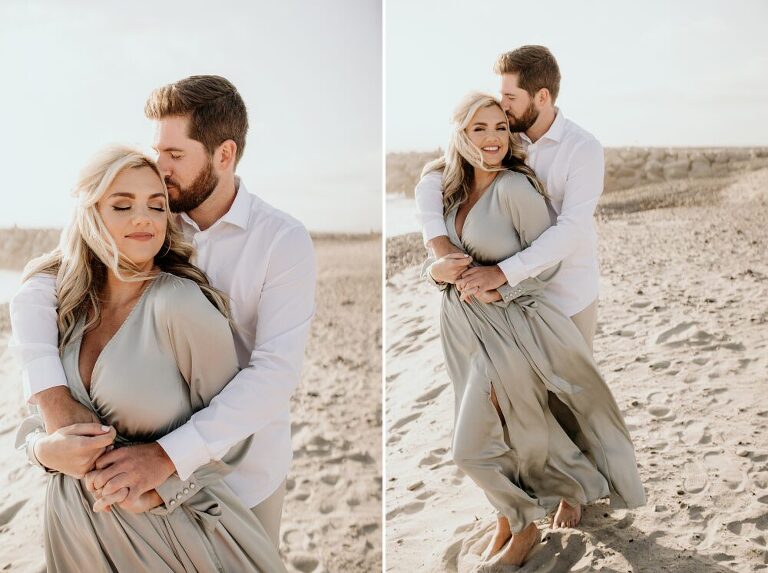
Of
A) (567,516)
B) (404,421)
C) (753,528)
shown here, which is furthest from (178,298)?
(404,421)

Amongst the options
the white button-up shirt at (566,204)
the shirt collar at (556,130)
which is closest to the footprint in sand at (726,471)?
the white button-up shirt at (566,204)

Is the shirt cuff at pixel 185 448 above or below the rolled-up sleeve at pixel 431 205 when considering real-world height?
below

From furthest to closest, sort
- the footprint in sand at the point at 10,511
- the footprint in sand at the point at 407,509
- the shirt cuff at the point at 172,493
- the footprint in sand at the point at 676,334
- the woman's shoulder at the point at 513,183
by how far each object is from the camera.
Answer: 1. the footprint in sand at the point at 10,511
2. the footprint in sand at the point at 676,334
3. the footprint in sand at the point at 407,509
4. the woman's shoulder at the point at 513,183
5. the shirt cuff at the point at 172,493

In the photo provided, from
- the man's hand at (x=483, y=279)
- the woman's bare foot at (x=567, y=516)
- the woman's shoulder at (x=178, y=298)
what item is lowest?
the woman's bare foot at (x=567, y=516)

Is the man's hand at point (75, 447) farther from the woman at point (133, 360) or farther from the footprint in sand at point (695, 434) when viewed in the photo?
the footprint in sand at point (695, 434)

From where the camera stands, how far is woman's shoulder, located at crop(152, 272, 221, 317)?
193 centimetres

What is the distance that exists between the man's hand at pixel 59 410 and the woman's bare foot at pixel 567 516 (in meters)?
1.86

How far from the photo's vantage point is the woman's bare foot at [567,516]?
10.5ft

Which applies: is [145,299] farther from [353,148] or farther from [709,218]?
[353,148]

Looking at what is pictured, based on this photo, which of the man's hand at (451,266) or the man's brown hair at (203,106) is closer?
the man's brown hair at (203,106)

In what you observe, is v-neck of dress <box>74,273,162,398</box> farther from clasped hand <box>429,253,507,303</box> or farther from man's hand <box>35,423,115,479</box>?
clasped hand <box>429,253,507,303</box>

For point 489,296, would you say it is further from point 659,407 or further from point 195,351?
point 659,407

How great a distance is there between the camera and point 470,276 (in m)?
2.90

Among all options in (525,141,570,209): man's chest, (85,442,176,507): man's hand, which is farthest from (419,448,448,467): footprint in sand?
(85,442,176,507): man's hand
